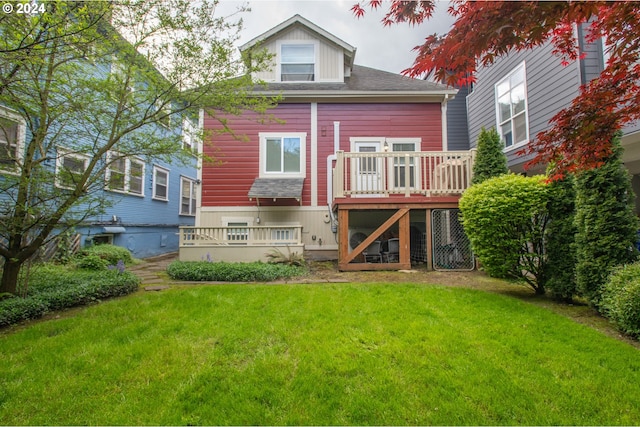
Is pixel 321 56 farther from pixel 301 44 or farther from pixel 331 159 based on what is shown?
pixel 331 159

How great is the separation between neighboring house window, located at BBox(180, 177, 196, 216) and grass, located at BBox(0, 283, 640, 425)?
10030 millimetres

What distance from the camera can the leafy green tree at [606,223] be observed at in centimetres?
328

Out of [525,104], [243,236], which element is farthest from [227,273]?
[525,104]

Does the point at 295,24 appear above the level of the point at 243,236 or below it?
above

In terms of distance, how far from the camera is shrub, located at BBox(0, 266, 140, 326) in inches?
131

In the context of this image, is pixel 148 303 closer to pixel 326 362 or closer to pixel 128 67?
pixel 326 362

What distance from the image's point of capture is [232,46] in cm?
477

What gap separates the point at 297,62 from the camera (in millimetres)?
9211

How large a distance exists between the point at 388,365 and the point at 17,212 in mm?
5011

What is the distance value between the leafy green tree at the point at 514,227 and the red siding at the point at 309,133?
4857 mm

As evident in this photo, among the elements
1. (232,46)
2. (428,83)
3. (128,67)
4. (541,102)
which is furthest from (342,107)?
(128,67)

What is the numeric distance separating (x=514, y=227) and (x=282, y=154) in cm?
648

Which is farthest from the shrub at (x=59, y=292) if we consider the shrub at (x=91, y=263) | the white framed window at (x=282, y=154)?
the white framed window at (x=282, y=154)

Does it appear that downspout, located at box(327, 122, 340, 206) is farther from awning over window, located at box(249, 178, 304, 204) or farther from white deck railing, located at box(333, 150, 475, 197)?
white deck railing, located at box(333, 150, 475, 197)
